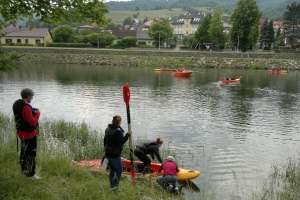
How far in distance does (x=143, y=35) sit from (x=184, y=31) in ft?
129

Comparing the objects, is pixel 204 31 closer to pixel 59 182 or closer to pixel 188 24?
pixel 188 24

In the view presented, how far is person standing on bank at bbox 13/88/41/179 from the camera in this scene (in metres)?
6.03

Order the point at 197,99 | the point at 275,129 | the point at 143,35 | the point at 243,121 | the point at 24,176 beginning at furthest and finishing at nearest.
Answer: the point at 143,35
the point at 197,99
the point at 243,121
the point at 275,129
the point at 24,176

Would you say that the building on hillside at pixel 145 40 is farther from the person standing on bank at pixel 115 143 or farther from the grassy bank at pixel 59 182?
the person standing on bank at pixel 115 143

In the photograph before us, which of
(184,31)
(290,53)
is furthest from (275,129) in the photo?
(184,31)

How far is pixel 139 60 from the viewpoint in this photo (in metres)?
57.2

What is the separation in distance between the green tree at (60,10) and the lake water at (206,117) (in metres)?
5.32

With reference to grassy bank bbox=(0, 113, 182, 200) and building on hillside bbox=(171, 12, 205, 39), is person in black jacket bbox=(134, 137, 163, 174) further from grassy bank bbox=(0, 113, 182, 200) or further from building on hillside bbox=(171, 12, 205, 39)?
building on hillside bbox=(171, 12, 205, 39)

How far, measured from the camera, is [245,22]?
2488 inches

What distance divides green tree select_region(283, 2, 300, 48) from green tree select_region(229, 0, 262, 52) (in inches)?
493

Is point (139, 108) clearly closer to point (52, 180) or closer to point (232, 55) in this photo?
point (52, 180)

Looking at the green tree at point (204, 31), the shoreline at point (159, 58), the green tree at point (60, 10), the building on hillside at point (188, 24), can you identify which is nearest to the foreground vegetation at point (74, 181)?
the green tree at point (60, 10)

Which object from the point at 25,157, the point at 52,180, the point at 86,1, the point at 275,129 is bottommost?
the point at 275,129

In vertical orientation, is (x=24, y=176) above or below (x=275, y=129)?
above
